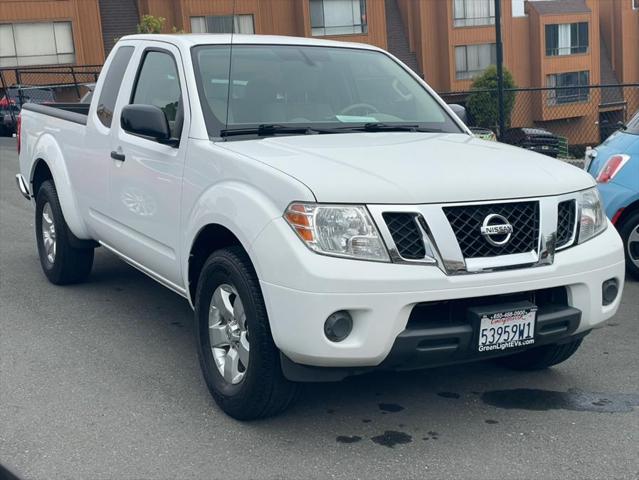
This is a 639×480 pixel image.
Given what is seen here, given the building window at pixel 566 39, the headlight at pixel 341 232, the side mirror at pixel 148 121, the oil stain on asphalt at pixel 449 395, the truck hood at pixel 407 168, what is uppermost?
the building window at pixel 566 39

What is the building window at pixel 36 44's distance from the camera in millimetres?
38250

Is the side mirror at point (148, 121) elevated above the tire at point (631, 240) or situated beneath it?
elevated above

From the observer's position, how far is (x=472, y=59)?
156 ft

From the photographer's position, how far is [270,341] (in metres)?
4.36

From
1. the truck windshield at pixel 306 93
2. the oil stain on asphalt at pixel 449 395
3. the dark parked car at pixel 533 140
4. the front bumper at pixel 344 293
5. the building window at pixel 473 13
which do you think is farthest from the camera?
the building window at pixel 473 13

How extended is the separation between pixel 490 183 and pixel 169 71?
7.38ft

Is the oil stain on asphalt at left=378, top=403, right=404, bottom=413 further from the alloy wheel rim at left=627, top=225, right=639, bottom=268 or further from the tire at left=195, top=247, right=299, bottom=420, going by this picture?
the alloy wheel rim at left=627, top=225, right=639, bottom=268

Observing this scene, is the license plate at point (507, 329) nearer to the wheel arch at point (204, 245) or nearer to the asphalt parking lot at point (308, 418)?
the asphalt parking lot at point (308, 418)

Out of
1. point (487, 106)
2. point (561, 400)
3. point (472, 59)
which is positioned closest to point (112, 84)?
point (561, 400)

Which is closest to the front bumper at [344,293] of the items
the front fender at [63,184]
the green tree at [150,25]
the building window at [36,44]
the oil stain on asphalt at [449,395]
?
the oil stain on asphalt at [449,395]

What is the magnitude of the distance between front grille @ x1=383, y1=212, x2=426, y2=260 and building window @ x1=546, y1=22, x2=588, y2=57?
47.6m

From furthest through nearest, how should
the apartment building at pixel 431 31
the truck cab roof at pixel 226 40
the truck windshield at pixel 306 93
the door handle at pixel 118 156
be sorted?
the apartment building at pixel 431 31, the door handle at pixel 118 156, the truck cab roof at pixel 226 40, the truck windshield at pixel 306 93

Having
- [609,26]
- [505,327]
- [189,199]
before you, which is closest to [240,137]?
[189,199]

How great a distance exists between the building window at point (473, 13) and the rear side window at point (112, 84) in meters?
42.1
